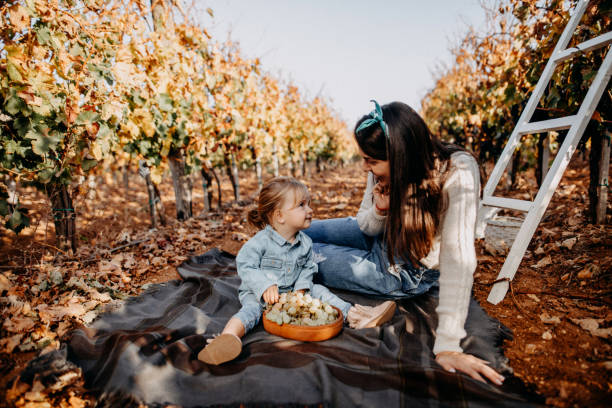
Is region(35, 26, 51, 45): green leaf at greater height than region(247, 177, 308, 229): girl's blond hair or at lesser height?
greater

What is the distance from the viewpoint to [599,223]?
9.30 ft

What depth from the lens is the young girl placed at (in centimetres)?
206

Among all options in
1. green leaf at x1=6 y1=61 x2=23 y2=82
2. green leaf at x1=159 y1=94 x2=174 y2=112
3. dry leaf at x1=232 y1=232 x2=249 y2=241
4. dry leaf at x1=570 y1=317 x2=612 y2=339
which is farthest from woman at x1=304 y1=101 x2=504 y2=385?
green leaf at x1=159 y1=94 x2=174 y2=112

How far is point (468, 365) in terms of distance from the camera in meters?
1.43

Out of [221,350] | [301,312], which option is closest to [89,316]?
[221,350]

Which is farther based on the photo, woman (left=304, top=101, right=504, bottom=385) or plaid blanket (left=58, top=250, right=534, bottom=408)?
woman (left=304, top=101, right=504, bottom=385)

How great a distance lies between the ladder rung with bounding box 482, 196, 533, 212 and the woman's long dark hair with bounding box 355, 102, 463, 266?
69 centimetres

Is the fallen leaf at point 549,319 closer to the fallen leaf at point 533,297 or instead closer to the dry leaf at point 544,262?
the fallen leaf at point 533,297

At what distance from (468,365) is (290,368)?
0.78m

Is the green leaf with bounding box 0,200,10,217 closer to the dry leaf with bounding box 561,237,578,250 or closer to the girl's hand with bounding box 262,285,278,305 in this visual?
the girl's hand with bounding box 262,285,278,305

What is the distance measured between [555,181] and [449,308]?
113 cm

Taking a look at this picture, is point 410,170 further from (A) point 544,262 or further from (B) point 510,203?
(A) point 544,262

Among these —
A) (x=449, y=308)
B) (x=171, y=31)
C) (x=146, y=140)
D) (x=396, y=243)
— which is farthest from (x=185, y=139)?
(x=449, y=308)

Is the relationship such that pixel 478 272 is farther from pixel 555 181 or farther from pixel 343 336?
pixel 343 336
